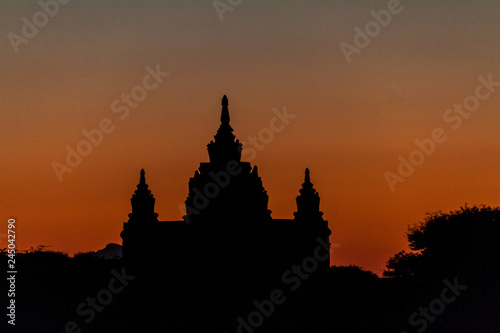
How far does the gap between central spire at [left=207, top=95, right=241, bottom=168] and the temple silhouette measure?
0.30 feet

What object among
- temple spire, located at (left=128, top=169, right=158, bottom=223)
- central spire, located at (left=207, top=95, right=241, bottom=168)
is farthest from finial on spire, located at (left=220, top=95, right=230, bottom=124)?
temple spire, located at (left=128, top=169, right=158, bottom=223)

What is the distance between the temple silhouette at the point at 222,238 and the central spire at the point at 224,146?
3.6 inches

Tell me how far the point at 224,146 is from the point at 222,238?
28.0 feet

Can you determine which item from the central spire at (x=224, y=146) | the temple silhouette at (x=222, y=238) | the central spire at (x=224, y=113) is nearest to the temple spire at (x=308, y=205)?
the temple silhouette at (x=222, y=238)

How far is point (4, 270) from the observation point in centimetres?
10244

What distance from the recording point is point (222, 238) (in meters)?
99.3

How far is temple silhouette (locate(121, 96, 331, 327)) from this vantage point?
320 feet

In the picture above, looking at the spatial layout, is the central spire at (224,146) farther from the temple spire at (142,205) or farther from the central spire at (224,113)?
the temple spire at (142,205)

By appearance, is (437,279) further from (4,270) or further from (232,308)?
(4,270)

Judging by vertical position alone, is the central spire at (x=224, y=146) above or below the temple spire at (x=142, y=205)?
above

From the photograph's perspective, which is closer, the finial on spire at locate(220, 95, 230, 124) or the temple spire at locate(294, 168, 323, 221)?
the temple spire at locate(294, 168, 323, 221)

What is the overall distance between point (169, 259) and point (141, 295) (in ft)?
15.0

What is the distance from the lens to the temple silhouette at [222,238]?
97.5 meters

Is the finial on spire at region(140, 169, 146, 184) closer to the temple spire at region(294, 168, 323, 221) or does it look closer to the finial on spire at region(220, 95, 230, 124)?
the finial on spire at region(220, 95, 230, 124)
